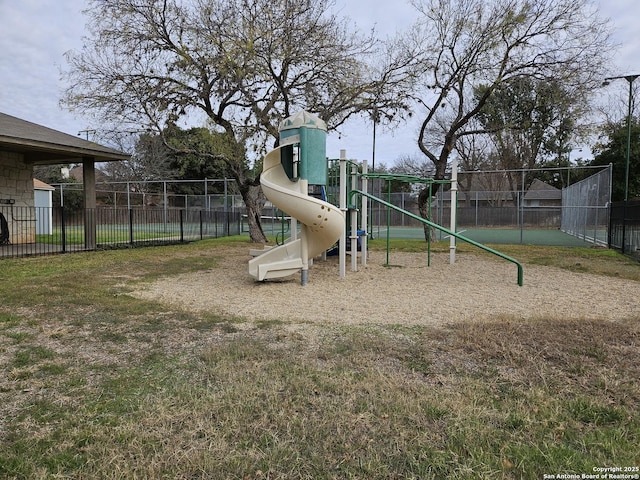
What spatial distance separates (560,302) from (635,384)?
287 centimetres

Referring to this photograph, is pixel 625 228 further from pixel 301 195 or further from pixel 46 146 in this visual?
pixel 46 146

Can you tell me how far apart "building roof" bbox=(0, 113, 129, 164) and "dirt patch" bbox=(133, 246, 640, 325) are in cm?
580

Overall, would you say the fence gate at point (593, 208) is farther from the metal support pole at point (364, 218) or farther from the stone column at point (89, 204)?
the stone column at point (89, 204)

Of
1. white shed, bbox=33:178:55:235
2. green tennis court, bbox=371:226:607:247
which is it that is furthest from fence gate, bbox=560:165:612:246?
white shed, bbox=33:178:55:235

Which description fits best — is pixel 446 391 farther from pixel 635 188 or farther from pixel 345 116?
pixel 635 188

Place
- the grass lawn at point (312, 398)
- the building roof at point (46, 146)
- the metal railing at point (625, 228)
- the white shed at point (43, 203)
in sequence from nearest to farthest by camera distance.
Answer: the grass lawn at point (312, 398) < the building roof at point (46, 146) < the metal railing at point (625, 228) < the white shed at point (43, 203)

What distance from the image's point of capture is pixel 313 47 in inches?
457

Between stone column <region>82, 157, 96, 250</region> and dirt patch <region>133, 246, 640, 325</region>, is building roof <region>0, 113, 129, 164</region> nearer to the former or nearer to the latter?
stone column <region>82, 157, 96, 250</region>

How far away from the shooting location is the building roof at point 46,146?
10.1 m

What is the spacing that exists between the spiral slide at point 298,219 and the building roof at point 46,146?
671 centimetres

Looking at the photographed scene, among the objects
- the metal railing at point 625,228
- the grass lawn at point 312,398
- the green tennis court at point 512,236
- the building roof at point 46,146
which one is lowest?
the grass lawn at point 312,398

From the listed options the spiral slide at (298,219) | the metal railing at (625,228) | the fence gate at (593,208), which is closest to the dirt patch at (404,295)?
the spiral slide at (298,219)

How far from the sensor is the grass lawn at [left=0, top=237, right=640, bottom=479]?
1975 millimetres

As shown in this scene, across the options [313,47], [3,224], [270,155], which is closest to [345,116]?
[313,47]
